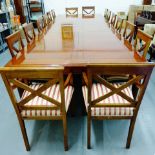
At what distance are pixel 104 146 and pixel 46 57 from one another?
3.09 feet

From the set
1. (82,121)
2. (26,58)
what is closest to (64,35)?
(26,58)

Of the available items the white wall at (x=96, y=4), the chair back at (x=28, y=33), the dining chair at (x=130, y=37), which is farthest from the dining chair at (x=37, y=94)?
the white wall at (x=96, y=4)

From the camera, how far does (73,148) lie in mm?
1446

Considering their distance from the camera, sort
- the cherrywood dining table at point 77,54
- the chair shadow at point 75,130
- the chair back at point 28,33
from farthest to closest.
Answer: the chair back at point 28,33, the chair shadow at point 75,130, the cherrywood dining table at point 77,54

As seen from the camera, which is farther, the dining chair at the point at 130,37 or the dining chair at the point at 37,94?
the dining chair at the point at 130,37

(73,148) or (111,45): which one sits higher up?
(111,45)

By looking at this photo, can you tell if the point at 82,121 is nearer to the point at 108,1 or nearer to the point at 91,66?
the point at 91,66

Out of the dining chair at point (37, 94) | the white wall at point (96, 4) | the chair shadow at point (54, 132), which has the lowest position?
the chair shadow at point (54, 132)

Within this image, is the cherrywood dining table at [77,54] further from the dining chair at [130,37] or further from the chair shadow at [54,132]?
the chair shadow at [54,132]

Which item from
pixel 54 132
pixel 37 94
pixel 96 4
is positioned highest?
pixel 96 4

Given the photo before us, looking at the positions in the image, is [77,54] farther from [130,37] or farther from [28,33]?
[28,33]

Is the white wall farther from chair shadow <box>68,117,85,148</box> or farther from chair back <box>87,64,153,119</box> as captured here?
chair back <box>87,64,153,119</box>

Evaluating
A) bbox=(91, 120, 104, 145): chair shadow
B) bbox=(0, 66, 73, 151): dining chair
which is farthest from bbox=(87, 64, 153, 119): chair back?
bbox=(91, 120, 104, 145): chair shadow

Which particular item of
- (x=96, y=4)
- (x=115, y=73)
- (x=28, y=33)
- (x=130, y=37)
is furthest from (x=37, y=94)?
(x=96, y=4)
